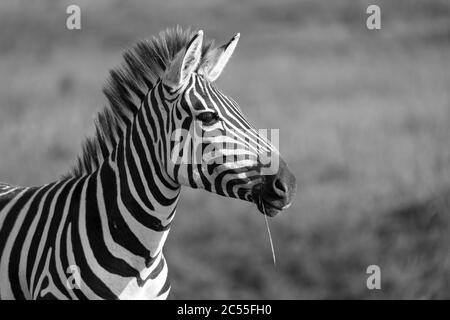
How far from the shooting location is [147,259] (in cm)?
564

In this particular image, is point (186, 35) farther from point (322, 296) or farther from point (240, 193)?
point (322, 296)

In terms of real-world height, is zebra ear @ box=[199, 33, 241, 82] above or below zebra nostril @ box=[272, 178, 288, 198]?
above

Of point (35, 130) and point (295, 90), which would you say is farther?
point (295, 90)

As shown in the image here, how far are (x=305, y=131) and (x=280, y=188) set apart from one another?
36.8 ft

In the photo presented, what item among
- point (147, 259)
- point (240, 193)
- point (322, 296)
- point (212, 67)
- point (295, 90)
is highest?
point (295, 90)

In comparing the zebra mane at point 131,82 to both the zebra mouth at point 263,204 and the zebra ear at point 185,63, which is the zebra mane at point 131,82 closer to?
the zebra ear at point 185,63

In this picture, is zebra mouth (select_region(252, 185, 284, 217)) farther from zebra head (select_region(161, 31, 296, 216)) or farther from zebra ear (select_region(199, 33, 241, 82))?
zebra ear (select_region(199, 33, 241, 82))

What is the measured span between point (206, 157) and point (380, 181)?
10.5 metres

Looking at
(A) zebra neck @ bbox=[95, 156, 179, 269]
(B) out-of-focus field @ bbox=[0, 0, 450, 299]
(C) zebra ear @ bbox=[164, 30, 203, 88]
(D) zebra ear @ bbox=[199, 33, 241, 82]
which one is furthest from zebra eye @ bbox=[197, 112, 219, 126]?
(B) out-of-focus field @ bbox=[0, 0, 450, 299]

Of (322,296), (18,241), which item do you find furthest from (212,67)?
(322,296)

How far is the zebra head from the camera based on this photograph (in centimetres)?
538

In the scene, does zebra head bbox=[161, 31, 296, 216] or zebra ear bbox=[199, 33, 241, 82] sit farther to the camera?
zebra ear bbox=[199, 33, 241, 82]

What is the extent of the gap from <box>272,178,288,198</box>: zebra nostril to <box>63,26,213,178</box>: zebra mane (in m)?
1.16

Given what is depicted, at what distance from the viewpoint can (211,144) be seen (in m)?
5.46
